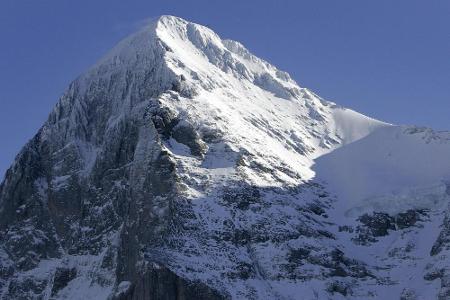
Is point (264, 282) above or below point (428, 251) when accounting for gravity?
below

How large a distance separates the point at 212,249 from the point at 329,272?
19.1m

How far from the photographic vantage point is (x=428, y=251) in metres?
200

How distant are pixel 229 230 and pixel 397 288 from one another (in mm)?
28342

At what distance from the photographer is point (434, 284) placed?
18788cm

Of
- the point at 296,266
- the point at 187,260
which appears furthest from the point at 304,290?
the point at 187,260

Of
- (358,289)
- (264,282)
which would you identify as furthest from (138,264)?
(358,289)

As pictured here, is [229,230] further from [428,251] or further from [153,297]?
[428,251]

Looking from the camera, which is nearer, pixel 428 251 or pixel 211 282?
pixel 211 282

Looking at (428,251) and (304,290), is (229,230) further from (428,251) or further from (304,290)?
(428,251)

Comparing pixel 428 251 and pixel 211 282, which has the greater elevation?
pixel 428 251

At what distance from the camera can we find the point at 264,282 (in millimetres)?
190250

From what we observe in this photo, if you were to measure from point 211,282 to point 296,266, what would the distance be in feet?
54.1

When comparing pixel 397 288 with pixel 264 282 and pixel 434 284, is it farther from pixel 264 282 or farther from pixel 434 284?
pixel 264 282

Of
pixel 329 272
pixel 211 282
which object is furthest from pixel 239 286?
pixel 329 272
